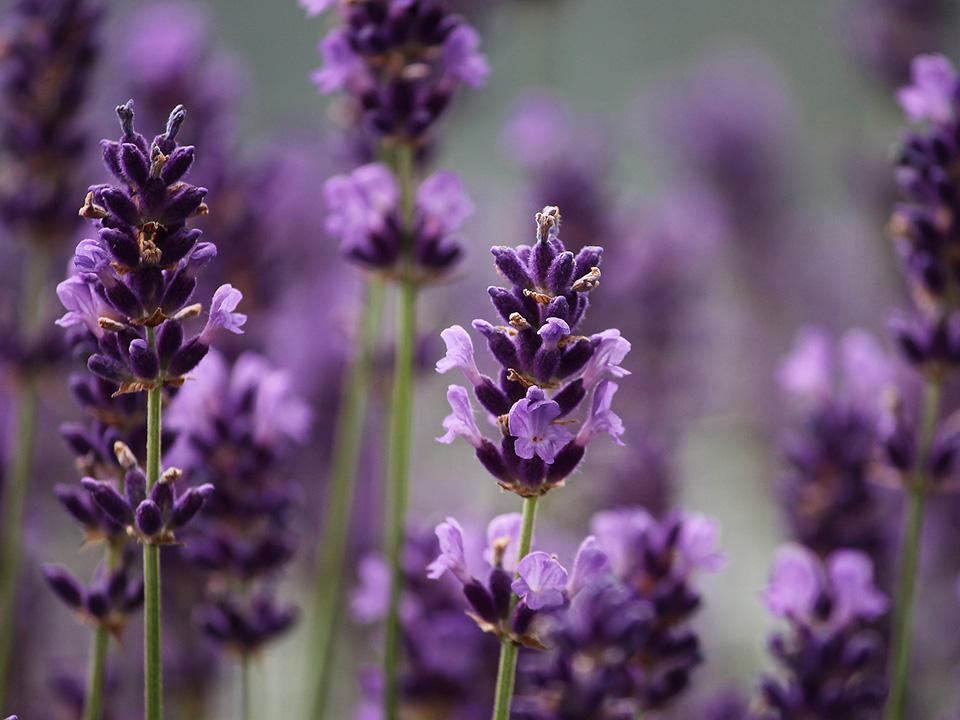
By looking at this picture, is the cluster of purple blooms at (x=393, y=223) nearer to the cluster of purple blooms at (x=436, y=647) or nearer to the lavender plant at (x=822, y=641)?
the cluster of purple blooms at (x=436, y=647)

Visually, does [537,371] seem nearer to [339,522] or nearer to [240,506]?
[240,506]

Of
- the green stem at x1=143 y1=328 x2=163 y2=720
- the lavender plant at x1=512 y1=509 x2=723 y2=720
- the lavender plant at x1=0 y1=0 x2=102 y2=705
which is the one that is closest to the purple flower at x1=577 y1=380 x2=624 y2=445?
the lavender plant at x1=512 y1=509 x2=723 y2=720

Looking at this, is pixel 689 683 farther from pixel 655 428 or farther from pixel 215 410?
pixel 655 428

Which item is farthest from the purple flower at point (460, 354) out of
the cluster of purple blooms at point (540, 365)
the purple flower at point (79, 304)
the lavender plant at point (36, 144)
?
the lavender plant at point (36, 144)

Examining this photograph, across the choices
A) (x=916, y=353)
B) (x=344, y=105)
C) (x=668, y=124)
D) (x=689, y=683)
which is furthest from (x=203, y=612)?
(x=668, y=124)

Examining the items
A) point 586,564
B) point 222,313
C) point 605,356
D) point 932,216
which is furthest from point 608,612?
point 932,216

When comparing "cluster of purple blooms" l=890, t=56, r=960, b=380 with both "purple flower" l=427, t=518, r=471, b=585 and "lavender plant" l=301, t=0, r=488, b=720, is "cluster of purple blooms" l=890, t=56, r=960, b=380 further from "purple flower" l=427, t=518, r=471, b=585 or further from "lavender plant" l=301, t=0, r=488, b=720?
"purple flower" l=427, t=518, r=471, b=585
